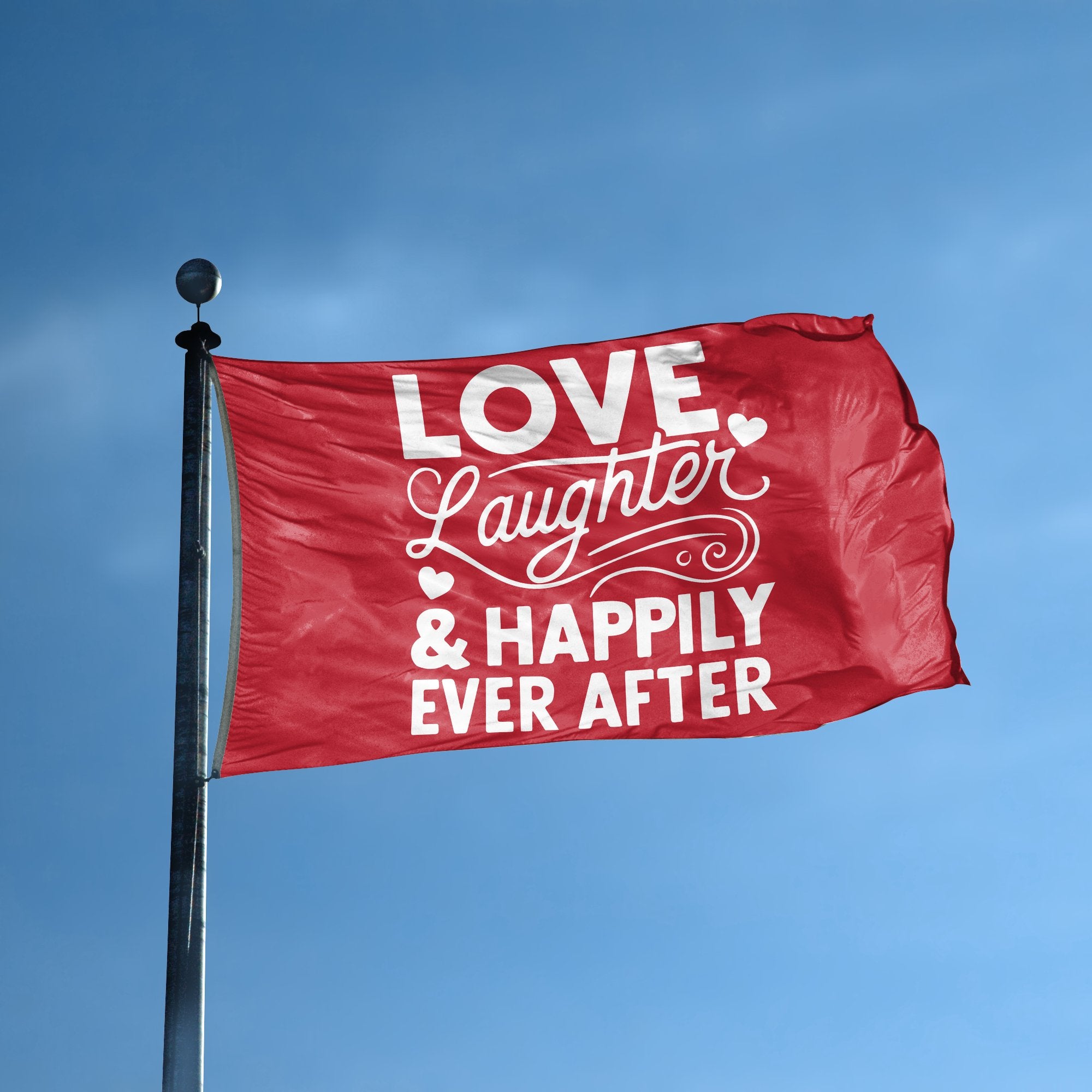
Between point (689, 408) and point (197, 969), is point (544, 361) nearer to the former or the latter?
point (689, 408)

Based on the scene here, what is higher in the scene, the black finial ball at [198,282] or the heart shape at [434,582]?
the black finial ball at [198,282]

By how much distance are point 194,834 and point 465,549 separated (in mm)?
3844

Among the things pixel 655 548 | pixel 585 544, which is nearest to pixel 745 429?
pixel 655 548

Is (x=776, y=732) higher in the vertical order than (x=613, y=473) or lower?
lower

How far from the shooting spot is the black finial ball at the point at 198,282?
538 inches

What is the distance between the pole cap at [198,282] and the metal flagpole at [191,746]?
0.43m

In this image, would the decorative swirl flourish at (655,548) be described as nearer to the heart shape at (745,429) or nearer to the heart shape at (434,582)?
the heart shape at (434,582)

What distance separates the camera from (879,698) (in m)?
14.7

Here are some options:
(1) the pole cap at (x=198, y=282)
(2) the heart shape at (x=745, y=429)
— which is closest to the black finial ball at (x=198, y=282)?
(1) the pole cap at (x=198, y=282)

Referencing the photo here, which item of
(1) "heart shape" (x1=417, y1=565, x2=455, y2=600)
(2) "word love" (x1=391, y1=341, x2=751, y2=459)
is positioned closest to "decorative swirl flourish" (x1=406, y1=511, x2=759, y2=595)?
(1) "heart shape" (x1=417, y1=565, x2=455, y2=600)

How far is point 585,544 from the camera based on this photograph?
14.5m

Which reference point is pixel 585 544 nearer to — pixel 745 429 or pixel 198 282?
pixel 745 429

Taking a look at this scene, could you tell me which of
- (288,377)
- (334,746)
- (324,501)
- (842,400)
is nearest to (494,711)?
(334,746)

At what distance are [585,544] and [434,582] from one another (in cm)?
144
